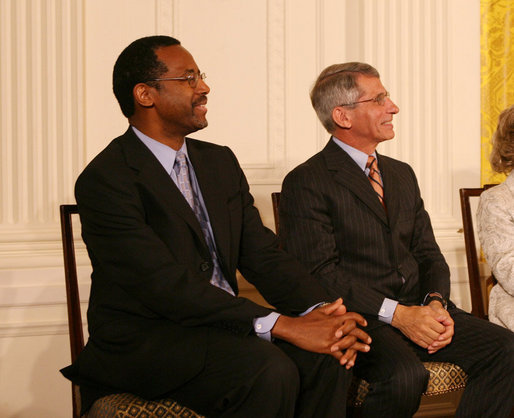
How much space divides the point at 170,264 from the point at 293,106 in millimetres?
1893

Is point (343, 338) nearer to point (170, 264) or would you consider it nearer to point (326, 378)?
point (326, 378)

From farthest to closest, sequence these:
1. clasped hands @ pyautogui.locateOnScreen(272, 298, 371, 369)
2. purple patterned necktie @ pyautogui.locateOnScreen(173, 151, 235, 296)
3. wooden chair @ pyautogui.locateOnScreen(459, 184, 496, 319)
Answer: wooden chair @ pyautogui.locateOnScreen(459, 184, 496, 319), purple patterned necktie @ pyautogui.locateOnScreen(173, 151, 235, 296), clasped hands @ pyautogui.locateOnScreen(272, 298, 371, 369)

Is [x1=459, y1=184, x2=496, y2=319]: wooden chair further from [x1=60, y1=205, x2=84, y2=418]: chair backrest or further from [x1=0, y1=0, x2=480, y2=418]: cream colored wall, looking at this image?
[x1=60, y1=205, x2=84, y2=418]: chair backrest

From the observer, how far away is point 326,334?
2031 mm

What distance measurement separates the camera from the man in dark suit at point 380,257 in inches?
93.3

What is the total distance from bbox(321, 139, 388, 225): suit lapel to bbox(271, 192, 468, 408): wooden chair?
0.55 meters

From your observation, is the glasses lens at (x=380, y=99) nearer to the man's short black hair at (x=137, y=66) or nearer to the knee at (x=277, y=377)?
the man's short black hair at (x=137, y=66)

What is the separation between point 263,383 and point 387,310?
0.70 meters

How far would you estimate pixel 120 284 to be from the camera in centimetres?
212

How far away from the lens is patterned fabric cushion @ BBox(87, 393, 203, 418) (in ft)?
6.61

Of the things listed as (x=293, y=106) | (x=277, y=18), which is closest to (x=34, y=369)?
(x=293, y=106)

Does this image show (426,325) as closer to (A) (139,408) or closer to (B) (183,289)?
(B) (183,289)

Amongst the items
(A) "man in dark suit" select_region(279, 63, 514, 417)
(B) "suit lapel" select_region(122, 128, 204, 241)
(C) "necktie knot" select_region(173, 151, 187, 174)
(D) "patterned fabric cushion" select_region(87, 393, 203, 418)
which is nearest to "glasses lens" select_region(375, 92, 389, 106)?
(A) "man in dark suit" select_region(279, 63, 514, 417)

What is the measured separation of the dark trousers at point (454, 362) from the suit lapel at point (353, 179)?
0.44 m
